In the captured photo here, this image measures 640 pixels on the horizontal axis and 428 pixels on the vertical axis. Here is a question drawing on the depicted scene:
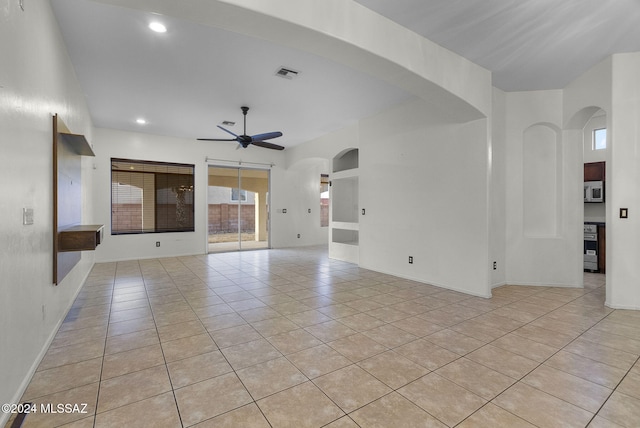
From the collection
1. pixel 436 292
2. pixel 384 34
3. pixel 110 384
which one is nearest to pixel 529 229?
pixel 436 292

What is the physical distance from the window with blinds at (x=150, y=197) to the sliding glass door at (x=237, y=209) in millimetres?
739

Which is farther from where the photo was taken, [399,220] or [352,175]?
[352,175]

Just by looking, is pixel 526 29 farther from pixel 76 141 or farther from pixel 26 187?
pixel 76 141

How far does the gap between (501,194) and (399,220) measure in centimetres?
162

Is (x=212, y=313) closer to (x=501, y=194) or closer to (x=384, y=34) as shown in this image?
(x=384, y=34)

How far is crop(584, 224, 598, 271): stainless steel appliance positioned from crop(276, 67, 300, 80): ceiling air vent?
19.8 ft

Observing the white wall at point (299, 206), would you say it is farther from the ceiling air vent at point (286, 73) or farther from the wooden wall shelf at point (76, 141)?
the wooden wall shelf at point (76, 141)

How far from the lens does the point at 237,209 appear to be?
8664mm

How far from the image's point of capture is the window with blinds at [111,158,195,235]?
6961 millimetres

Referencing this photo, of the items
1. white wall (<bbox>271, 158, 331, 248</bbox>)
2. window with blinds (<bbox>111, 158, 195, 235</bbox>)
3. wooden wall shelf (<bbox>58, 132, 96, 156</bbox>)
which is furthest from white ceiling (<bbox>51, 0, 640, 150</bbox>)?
white wall (<bbox>271, 158, 331, 248</bbox>)

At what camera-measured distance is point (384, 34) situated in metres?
2.83

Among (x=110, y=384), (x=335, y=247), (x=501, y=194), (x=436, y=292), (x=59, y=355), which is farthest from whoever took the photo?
(x=335, y=247)

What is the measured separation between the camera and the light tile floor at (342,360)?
176 cm

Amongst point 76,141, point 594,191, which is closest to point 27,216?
point 76,141
